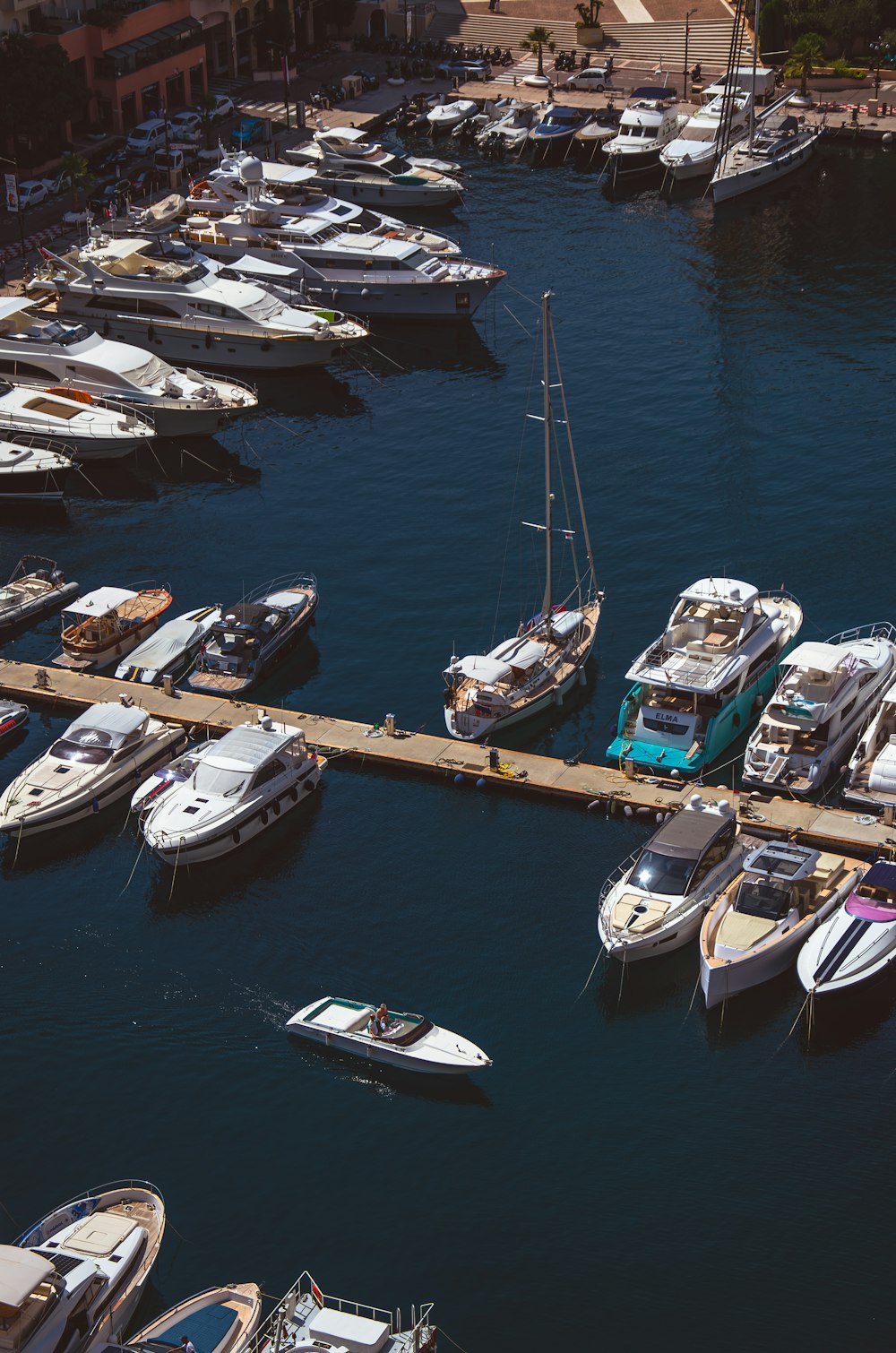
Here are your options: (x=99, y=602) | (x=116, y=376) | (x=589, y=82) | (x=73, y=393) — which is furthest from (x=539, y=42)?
(x=99, y=602)

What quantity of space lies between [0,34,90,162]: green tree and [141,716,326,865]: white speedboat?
67.4m

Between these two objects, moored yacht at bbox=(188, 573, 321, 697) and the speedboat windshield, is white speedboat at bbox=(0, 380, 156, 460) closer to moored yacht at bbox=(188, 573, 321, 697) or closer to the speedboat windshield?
moored yacht at bbox=(188, 573, 321, 697)

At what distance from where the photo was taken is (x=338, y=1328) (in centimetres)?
4622

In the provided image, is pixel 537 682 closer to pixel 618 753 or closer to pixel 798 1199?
pixel 618 753

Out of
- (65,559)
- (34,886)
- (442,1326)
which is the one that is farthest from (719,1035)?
(65,559)

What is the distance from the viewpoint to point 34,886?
65312 millimetres

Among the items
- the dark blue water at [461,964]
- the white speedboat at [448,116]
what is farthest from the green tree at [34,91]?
the dark blue water at [461,964]

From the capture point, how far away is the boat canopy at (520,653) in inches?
2837

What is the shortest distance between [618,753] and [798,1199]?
21552 millimetres

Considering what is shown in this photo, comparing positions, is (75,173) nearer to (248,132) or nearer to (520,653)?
(248,132)

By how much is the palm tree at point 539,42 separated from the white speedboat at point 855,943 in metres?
101

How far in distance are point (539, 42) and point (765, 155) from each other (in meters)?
26.9

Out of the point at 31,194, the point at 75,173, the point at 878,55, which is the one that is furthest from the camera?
the point at 878,55

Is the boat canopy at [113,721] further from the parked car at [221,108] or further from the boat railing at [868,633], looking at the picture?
the parked car at [221,108]
